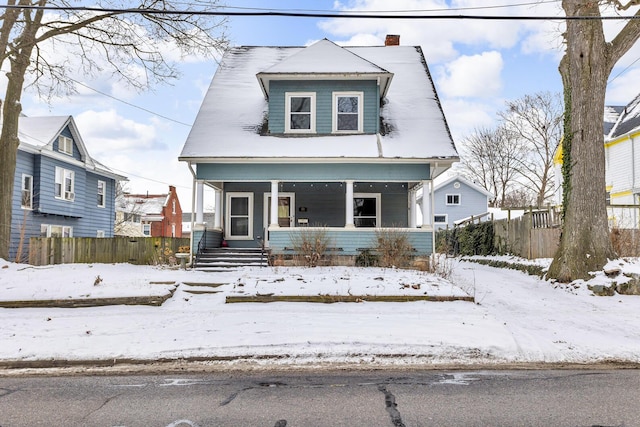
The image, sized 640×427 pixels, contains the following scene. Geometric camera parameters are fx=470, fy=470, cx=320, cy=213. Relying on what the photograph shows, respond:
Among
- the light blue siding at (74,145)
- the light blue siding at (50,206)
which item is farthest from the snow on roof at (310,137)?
the light blue siding at (74,145)

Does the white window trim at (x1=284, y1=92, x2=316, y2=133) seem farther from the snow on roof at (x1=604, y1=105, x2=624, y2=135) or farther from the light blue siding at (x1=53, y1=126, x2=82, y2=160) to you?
the snow on roof at (x1=604, y1=105, x2=624, y2=135)

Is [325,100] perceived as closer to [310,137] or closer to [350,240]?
[310,137]

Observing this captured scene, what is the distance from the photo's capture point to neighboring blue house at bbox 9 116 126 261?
20328 mm

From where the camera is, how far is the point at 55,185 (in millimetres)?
22234

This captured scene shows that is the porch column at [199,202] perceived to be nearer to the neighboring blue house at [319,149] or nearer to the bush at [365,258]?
the neighboring blue house at [319,149]

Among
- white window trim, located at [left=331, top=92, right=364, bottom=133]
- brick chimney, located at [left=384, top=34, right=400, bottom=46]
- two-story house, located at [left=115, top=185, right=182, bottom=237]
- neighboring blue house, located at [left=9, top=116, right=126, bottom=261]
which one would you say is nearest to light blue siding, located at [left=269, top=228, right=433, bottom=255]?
white window trim, located at [left=331, top=92, right=364, bottom=133]

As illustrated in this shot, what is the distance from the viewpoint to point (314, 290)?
9391mm

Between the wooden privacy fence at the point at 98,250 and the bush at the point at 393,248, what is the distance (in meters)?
6.91

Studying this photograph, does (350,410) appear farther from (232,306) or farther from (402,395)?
(232,306)

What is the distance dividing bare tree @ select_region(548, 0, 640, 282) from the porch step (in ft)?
27.0

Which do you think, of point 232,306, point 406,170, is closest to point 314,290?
point 232,306

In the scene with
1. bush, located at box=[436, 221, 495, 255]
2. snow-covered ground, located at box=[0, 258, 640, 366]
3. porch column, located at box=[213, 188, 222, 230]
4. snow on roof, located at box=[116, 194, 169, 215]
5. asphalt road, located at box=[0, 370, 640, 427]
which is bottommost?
asphalt road, located at box=[0, 370, 640, 427]

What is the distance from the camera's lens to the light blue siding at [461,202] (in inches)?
1497

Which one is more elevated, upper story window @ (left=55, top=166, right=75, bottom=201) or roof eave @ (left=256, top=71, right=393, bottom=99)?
roof eave @ (left=256, top=71, right=393, bottom=99)
